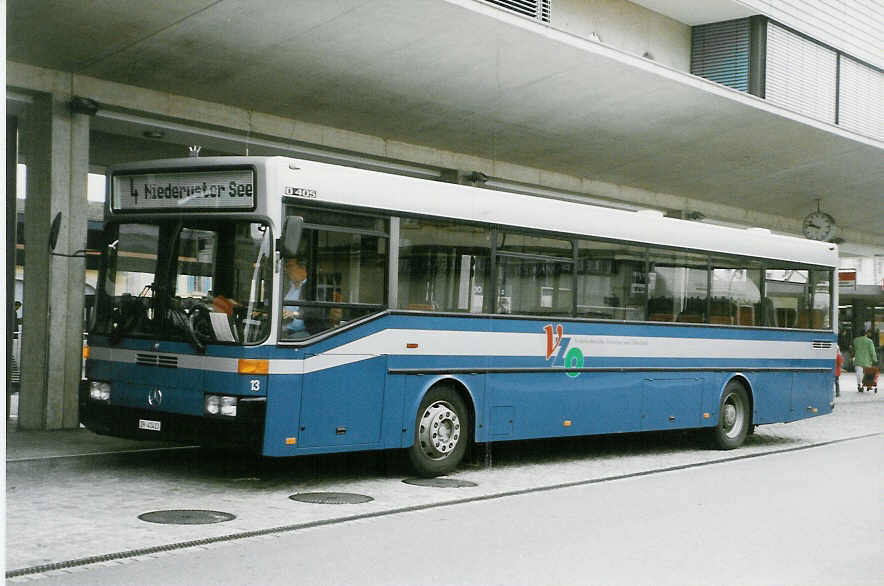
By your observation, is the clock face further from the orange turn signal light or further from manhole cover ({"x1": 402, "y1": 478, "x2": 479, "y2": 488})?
the orange turn signal light

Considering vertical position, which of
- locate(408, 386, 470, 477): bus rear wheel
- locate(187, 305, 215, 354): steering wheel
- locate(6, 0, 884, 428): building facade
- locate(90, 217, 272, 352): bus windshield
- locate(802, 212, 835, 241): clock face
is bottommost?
locate(408, 386, 470, 477): bus rear wheel

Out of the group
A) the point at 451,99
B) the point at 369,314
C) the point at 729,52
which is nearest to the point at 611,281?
the point at 369,314

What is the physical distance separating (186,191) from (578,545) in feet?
16.2

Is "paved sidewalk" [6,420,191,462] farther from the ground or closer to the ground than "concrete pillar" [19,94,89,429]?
closer to the ground

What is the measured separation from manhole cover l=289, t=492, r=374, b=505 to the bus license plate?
141 cm

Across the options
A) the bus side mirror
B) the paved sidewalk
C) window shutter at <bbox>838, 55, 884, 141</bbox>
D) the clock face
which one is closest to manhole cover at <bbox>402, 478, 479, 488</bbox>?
the bus side mirror

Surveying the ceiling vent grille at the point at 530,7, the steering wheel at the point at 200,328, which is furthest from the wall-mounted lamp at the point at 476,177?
the steering wheel at the point at 200,328

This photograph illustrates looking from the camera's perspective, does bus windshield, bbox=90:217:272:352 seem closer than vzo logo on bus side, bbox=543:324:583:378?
Yes

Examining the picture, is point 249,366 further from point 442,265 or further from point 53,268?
point 53,268

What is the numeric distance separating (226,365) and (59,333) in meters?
5.62

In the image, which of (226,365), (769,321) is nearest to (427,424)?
(226,365)

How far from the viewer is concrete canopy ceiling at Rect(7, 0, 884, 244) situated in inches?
542

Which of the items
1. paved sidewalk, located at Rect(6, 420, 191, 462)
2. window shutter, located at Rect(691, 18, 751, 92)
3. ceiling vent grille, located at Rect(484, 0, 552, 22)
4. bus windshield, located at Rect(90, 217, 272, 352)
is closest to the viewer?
bus windshield, located at Rect(90, 217, 272, 352)

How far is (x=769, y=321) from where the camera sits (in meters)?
16.0
